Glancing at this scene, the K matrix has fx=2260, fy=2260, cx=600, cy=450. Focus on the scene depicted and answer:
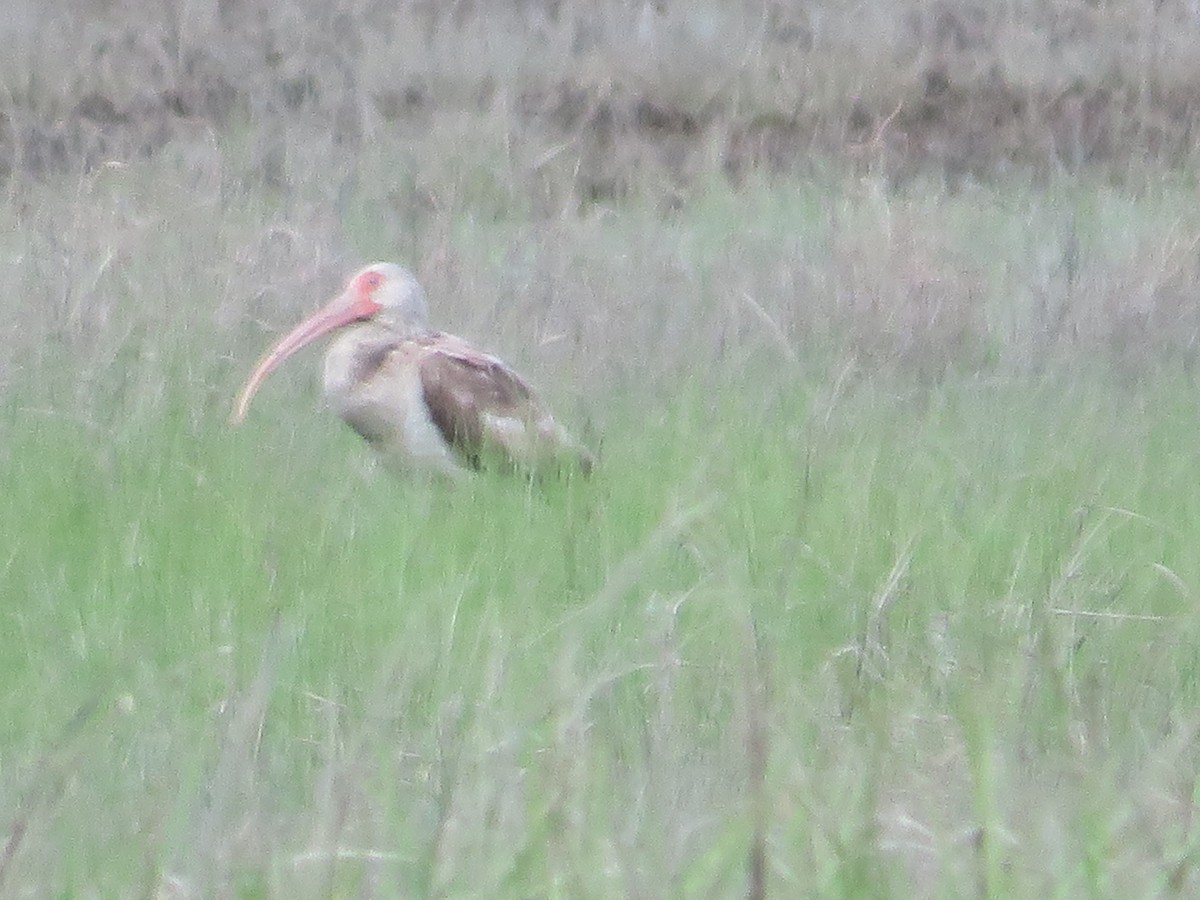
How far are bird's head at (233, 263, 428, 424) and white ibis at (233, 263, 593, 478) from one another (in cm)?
29

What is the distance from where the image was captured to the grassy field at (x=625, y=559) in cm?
246

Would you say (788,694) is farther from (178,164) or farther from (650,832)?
(178,164)

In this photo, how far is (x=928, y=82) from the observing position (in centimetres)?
1292

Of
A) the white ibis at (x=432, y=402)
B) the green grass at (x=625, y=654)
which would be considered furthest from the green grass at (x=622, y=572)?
the white ibis at (x=432, y=402)

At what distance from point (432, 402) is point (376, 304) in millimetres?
993

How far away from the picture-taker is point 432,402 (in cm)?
614

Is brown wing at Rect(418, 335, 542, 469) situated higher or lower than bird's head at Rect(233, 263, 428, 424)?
higher

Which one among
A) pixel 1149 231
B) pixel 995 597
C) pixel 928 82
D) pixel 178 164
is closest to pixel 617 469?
pixel 995 597

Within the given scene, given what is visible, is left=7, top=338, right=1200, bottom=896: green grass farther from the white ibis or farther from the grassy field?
the white ibis

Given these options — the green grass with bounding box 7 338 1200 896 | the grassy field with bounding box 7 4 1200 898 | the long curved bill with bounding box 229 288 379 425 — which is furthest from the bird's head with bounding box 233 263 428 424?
the green grass with bounding box 7 338 1200 896

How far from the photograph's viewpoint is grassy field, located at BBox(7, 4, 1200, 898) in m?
2.46

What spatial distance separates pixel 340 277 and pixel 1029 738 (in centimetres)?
495

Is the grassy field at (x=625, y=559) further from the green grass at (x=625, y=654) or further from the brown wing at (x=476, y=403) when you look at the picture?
the brown wing at (x=476, y=403)

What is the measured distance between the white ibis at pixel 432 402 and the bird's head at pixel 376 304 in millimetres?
289
